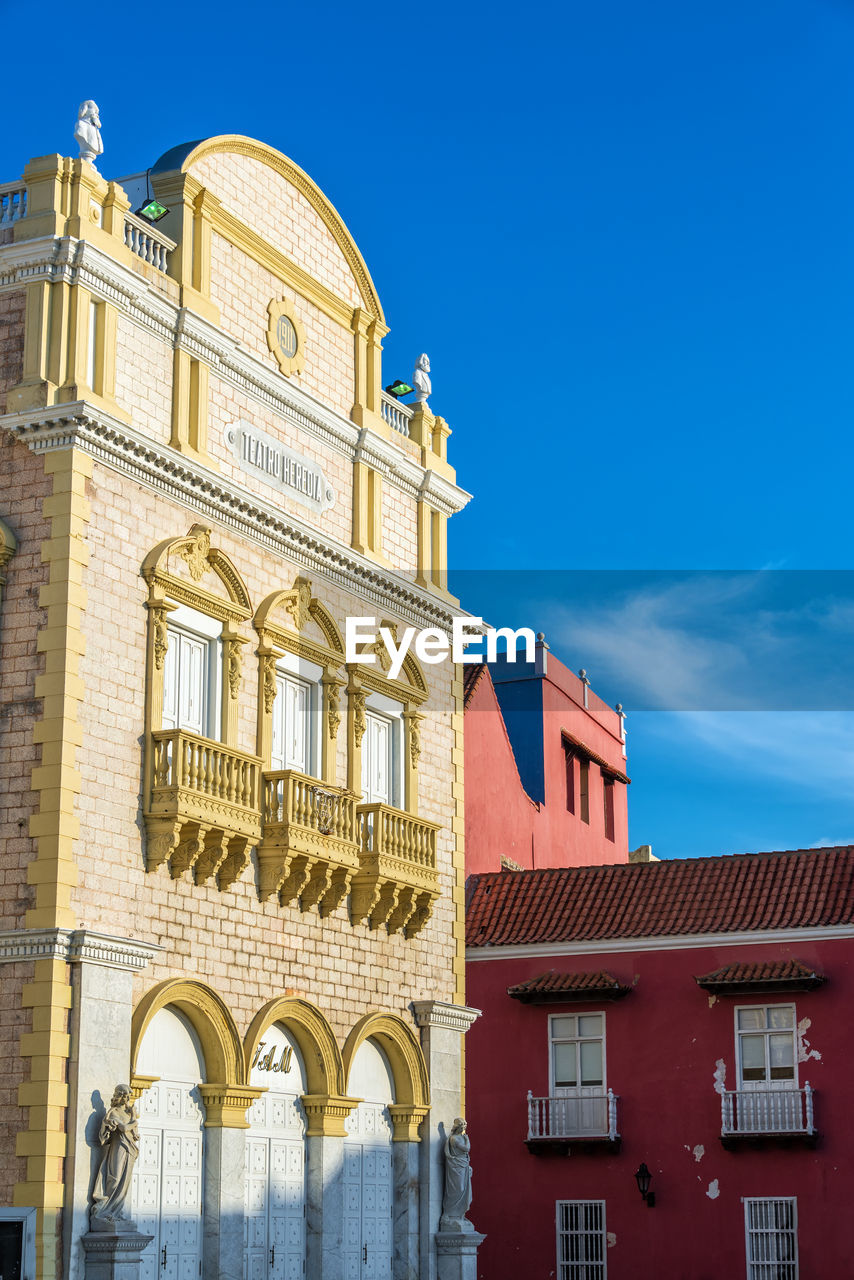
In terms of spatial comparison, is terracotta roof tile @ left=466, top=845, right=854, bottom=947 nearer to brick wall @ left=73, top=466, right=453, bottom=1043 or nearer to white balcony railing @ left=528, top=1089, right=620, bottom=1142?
white balcony railing @ left=528, top=1089, right=620, bottom=1142

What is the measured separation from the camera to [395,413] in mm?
27844

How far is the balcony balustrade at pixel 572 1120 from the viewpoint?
28688 millimetres

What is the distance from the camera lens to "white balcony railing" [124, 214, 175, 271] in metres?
22.1

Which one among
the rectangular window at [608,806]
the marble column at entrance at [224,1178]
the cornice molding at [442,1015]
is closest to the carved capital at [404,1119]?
the cornice molding at [442,1015]

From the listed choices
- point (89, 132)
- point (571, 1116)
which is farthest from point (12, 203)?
point (571, 1116)

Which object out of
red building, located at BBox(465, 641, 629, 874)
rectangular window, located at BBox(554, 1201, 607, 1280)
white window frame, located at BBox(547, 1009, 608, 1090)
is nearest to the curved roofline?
red building, located at BBox(465, 641, 629, 874)

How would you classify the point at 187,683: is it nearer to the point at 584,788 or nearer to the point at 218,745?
the point at 218,745

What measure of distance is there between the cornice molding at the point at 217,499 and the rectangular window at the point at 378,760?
1.66m

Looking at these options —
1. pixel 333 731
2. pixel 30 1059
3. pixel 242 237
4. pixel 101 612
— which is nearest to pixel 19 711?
pixel 101 612

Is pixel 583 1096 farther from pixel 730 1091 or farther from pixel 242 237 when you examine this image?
pixel 242 237

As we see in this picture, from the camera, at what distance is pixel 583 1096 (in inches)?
1145

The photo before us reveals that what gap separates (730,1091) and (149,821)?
11816 mm

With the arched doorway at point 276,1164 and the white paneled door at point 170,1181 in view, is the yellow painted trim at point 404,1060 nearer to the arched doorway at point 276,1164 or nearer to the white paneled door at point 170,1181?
Result: the arched doorway at point 276,1164

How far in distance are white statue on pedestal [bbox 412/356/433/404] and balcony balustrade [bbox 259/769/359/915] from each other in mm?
7523
